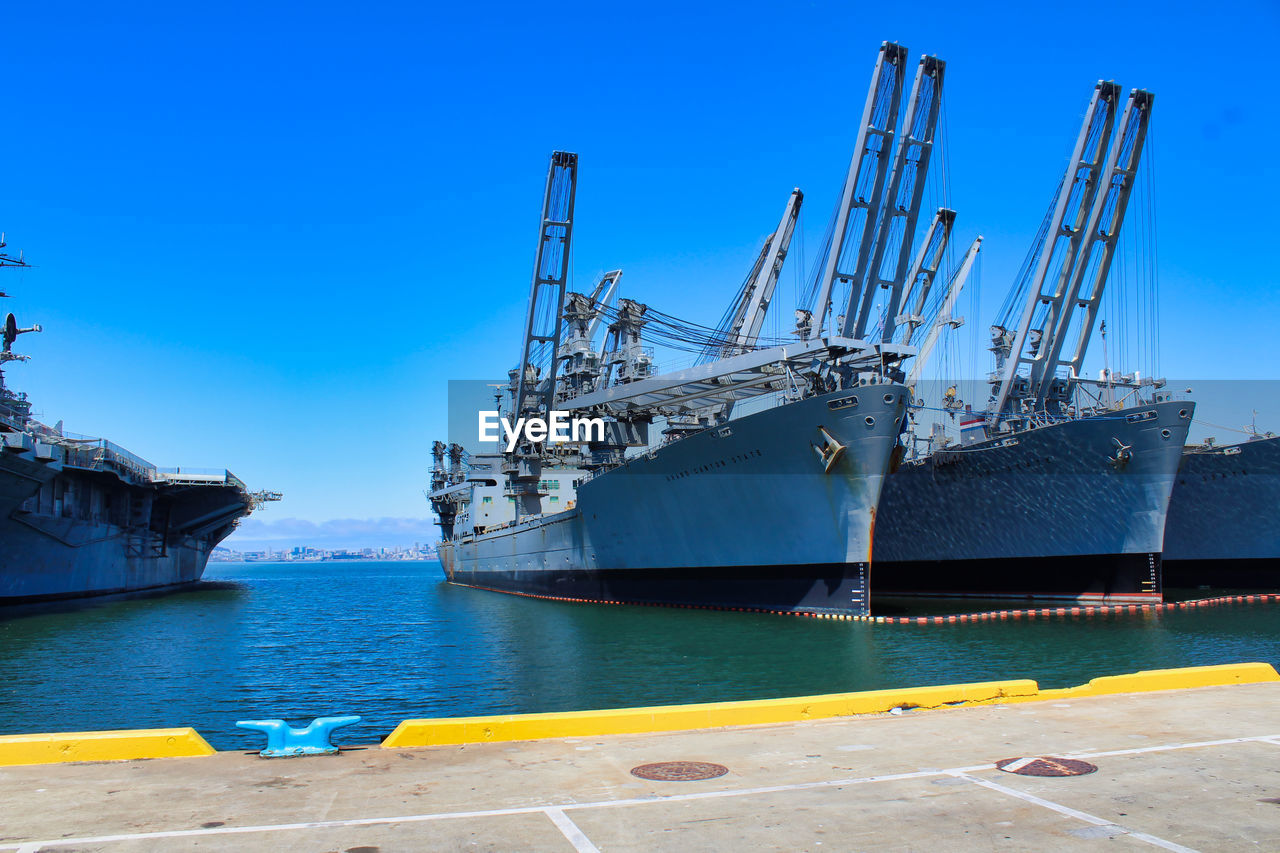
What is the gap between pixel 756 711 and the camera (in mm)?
7906

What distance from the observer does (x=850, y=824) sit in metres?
4.95

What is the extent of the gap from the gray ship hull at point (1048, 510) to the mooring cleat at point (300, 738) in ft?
88.2

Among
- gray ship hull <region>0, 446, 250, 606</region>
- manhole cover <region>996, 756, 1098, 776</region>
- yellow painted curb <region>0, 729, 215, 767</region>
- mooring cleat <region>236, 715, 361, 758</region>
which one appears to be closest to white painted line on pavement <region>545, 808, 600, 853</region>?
mooring cleat <region>236, 715, 361, 758</region>

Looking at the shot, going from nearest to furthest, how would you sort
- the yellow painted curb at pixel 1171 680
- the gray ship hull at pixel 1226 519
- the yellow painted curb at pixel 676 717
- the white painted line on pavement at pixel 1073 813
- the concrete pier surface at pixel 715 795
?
the white painted line on pavement at pixel 1073 813 < the concrete pier surface at pixel 715 795 < the yellow painted curb at pixel 676 717 < the yellow painted curb at pixel 1171 680 < the gray ship hull at pixel 1226 519

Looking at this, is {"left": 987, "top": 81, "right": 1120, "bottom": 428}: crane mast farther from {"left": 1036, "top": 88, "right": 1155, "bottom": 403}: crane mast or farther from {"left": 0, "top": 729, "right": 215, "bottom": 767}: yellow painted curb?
{"left": 0, "top": 729, "right": 215, "bottom": 767}: yellow painted curb

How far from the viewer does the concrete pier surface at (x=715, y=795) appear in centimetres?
469

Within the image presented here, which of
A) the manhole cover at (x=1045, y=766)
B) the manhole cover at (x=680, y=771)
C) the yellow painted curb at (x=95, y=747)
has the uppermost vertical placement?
the yellow painted curb at (x=95, y=747)

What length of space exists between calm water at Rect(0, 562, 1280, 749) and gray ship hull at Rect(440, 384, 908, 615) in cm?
125

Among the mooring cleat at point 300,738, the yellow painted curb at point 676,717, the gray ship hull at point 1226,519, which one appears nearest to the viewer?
the mooring cleat at point 300,738

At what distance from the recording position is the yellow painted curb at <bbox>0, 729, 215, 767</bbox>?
21.2 ft

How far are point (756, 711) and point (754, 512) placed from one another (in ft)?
59.1

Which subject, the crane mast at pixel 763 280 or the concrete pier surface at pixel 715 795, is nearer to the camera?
the concrete pier surface at pixel 715 795

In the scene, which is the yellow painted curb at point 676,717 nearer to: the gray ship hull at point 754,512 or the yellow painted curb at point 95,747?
the yellow painted curb at point 95,747

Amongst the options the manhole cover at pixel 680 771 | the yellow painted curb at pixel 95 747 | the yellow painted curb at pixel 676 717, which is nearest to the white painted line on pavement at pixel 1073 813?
the manhole cover at pixel 680 771
